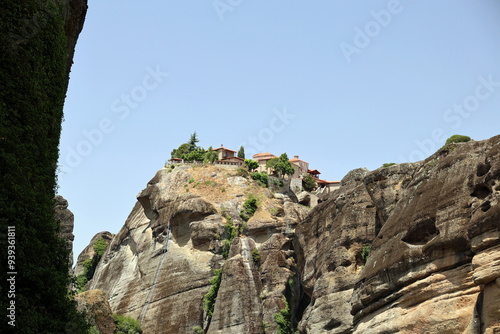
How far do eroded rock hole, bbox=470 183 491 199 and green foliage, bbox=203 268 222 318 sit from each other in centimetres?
3647

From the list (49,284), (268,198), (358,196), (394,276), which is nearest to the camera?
(49,284)

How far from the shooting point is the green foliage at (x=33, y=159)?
58.5ft

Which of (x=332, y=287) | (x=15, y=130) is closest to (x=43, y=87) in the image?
(x=15, y=130)

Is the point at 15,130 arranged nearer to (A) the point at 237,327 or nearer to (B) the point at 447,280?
(B) the point at 447,280

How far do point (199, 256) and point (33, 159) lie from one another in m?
53.6

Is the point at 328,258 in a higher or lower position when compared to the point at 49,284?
higher

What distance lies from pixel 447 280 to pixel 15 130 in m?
23.5

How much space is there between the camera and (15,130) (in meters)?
19.4

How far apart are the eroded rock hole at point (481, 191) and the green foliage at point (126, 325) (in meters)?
39.0

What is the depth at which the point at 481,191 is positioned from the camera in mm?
35781

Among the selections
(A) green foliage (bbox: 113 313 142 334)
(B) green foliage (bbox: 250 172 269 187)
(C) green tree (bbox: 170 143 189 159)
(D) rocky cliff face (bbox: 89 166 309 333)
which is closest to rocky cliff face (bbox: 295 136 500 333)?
(D) rocky cliff face (bbox: 89 166 309 333)

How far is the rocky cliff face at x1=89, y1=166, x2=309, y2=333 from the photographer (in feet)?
218

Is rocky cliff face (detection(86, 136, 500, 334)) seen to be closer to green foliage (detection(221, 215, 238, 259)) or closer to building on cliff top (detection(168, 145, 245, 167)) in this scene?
green foliage (detection(221, 215, 238, 259))

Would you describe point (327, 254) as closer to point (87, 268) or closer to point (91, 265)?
point (91, 265)
